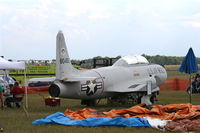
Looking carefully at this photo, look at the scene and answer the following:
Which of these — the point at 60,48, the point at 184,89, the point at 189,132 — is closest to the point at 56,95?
the point at 60,48

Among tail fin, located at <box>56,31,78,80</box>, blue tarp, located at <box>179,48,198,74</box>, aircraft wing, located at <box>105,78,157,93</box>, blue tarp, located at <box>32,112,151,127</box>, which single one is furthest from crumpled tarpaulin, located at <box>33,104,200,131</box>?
blue tarp, located at <box>179,48,198,74</box>

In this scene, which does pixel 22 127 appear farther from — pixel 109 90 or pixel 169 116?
pixel 109 90

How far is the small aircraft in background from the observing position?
18.8 metres

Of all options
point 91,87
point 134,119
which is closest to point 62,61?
point 91,87

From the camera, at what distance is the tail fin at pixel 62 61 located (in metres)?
19.0

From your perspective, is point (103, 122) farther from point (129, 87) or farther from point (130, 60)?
point (130, 60)

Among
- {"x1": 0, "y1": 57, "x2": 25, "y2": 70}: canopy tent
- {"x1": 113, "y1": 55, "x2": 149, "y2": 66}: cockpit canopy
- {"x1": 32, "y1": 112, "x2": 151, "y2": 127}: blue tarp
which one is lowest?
{"x1": 32, "y1": 112, "x2": 151, "y2": 127}: blue tarp

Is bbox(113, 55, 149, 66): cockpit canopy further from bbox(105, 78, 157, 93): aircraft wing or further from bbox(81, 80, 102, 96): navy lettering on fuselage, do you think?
bbox(81, 80, 102, 96): navy lettering on fuselage

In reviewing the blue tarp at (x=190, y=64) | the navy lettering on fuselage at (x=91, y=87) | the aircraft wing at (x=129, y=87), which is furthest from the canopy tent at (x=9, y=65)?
the blue tarp at (x=190, y=64)

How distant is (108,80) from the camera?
791 inches

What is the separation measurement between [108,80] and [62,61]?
2.46m

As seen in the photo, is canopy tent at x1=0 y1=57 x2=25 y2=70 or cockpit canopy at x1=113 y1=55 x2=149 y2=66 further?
cockpit canopy at x1=113 y1=55 x2=149 y2=66

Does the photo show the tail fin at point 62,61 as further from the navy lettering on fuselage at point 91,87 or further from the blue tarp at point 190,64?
the blue tarp at point 190,64

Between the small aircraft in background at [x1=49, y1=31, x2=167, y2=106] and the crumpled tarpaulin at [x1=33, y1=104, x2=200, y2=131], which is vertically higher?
the small aircraft in background at [x1=49, y1=31, x2=167, y2=106]
